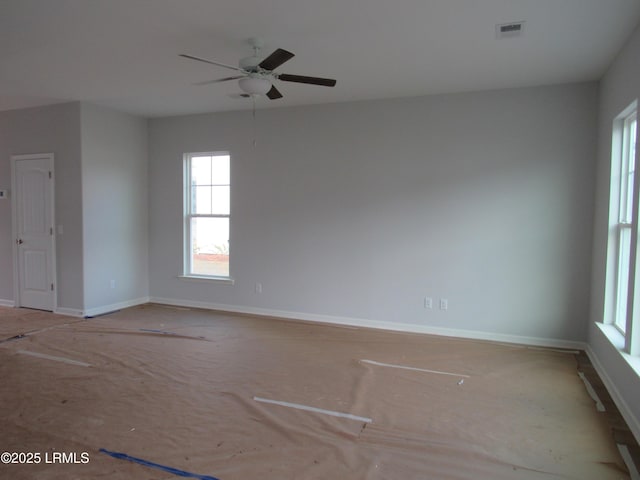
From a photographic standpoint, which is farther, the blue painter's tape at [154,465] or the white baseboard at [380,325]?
the white baseboard at [380,325]

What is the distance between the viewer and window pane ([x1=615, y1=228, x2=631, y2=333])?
347 cm

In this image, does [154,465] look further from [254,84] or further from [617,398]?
[617,398]

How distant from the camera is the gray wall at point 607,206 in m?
2.91

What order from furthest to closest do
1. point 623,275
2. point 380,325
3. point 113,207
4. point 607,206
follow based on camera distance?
point 113,207
point 380,325
point 607,206
point 623,275

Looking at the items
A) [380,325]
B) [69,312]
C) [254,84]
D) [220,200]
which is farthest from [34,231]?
[380,325]

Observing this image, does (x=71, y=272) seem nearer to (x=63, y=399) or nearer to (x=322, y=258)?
(x=63, y=399)

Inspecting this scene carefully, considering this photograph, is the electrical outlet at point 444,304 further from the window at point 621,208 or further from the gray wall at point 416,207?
the window at point 621,208

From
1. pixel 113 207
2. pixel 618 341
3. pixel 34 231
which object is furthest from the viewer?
pixel 113 207

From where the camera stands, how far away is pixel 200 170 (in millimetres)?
6230

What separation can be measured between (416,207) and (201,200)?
323 centimetres

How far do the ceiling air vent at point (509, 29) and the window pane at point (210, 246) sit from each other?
13.7ft

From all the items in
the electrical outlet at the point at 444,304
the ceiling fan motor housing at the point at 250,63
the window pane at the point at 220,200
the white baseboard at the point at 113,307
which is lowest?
the white baseboard at the point at 113,307

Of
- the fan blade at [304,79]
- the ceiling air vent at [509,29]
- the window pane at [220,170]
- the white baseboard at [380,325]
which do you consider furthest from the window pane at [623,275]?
the window pane at [220,170]

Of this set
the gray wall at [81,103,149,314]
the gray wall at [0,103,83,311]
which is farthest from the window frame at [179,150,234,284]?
the gray wall at [0,103,83,311]
